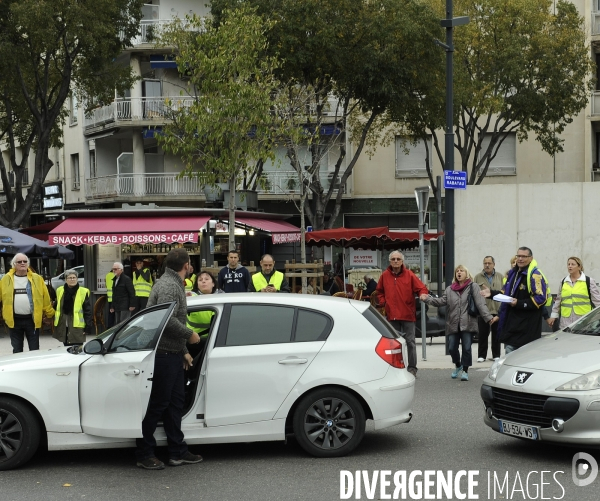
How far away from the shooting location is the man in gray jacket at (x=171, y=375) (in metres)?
7.33

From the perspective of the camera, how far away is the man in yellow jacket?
1308 cm

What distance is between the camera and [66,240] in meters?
22.6

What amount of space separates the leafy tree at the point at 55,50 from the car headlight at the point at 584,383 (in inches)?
809

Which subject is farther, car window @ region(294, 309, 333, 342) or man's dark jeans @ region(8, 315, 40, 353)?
man's dark jeans @ region(8, 315, 40, 353)

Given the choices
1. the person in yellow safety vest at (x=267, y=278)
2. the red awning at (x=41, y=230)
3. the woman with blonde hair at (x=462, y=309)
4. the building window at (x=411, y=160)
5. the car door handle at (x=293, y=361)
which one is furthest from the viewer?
the building window at (x=411, y=160)

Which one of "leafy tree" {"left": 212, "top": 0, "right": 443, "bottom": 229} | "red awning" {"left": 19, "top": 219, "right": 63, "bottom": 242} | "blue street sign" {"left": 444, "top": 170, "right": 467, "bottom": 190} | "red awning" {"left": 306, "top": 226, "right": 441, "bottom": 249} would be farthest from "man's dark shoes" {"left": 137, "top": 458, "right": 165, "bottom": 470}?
"red awning" {"left": 19, "top": 219, "right": 63, "bottom": 242}

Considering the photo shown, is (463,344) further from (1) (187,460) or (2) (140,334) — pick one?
(2) (140,334)

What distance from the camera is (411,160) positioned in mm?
39625

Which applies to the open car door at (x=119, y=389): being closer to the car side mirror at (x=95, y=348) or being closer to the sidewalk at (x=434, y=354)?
the car side mirror at (x=95, y=348)

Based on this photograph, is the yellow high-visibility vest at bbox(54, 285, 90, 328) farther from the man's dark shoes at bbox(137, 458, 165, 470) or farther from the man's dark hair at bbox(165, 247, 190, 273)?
the man's dark shoes at bbox(137, 458, 165, 470)

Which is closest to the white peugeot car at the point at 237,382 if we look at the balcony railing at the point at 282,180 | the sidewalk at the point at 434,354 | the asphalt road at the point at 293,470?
the asphalt road at the point at 293,470

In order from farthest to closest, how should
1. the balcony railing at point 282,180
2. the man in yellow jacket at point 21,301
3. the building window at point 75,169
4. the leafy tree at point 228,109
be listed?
the building window at point 75,169 < the balcony railing at point 282,180 < the leafy tree at point 228,109 < the man in yellow jacket at point 21,301

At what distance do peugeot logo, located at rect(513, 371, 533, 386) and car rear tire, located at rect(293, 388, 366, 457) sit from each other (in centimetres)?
126

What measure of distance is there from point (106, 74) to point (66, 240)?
8.09m
